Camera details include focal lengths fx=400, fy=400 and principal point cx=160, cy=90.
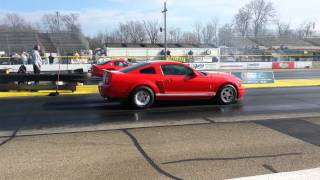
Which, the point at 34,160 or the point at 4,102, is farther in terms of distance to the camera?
the point at 4,102

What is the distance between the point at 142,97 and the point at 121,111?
847mm

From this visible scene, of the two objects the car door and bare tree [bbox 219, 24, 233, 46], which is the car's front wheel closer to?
the car door

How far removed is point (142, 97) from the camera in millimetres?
11531

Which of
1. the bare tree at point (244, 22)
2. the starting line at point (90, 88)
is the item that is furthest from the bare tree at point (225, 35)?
the starting line at point (90, 88)

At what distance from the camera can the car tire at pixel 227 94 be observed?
12.2 meters

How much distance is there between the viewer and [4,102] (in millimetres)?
13070

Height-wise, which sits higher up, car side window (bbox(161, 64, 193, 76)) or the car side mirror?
car side window (bbox(161, 64, 193, 76))

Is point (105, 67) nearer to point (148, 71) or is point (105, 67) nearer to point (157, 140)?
point (148, 71)

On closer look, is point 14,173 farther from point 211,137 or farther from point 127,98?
point 127,98

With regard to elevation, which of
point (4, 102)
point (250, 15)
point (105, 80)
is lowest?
point (4, 102)

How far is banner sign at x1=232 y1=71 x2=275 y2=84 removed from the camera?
63.5 feet

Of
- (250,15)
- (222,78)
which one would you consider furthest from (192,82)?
(250,15)

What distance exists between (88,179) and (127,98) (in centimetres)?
634

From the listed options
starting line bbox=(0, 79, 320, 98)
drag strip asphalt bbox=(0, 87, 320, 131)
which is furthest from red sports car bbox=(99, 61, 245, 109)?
starting line bbox=(0, 79, 320, 98)
